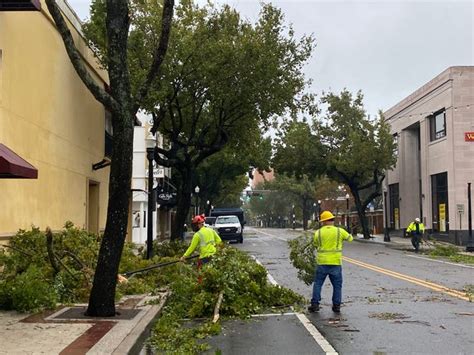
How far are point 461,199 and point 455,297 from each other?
26.5m

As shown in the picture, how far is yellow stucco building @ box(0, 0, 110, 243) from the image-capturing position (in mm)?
12492

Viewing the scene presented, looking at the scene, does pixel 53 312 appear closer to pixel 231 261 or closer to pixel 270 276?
pixel 231 261

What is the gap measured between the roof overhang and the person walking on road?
7.18 m

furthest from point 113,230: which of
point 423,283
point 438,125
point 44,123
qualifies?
point 438,125

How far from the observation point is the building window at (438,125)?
3922 centimetres

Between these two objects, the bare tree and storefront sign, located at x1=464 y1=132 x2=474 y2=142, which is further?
storefront sign, located at x1=464 y1=132 x2=474 y2=142

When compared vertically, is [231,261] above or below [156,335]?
above

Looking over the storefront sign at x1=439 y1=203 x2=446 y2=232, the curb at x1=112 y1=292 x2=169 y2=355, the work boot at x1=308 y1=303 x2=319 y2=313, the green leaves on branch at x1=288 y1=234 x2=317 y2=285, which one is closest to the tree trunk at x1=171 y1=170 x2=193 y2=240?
the green leaves on branch at x1=288 y1=234 x2=317 y2=285

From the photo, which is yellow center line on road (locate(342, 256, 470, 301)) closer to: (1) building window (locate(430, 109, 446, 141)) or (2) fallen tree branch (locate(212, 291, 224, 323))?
(2) fallen tree branch (locate(212, 291, 224, 323))

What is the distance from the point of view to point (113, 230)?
9.09 meters

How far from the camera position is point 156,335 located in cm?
843

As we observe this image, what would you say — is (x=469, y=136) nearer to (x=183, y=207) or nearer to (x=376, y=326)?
(x=183, y=207)

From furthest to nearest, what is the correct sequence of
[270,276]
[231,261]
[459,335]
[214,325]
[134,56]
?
[134,56] < [270,276] < [231,261] < [214,325] < [459,335]

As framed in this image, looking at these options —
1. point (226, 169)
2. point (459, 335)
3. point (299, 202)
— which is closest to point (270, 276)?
point (459, 335)
